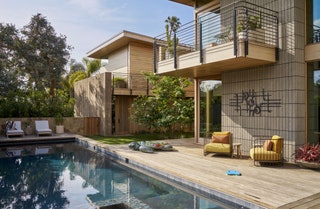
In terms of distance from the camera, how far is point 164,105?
547 inches

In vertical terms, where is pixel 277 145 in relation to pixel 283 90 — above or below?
below

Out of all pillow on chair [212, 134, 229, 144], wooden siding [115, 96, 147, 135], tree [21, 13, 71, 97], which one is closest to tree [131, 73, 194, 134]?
wooden siding [115, 96, 147, 135]

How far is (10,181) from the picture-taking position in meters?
7.41

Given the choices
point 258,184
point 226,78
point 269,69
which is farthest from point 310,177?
point 226,78

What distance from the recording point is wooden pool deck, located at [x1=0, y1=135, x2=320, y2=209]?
15.2ft

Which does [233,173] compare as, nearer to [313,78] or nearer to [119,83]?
[313,78]

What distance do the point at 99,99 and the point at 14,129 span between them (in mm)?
4846

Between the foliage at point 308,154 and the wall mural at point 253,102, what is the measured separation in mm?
1468

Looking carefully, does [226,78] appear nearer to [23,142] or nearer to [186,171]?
[186,171]

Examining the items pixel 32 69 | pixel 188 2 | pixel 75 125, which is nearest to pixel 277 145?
pixel 188 2

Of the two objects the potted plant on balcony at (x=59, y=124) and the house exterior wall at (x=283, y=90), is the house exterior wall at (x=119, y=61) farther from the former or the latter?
the house exterior wall at (x=283, y=90)

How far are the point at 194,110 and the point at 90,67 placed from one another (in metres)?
16.6

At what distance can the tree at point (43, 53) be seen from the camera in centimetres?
1886

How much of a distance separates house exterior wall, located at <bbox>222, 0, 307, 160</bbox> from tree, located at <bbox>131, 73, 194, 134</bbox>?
460cm
